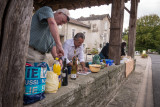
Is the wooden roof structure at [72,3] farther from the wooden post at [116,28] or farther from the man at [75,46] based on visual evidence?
the man at [75,46]

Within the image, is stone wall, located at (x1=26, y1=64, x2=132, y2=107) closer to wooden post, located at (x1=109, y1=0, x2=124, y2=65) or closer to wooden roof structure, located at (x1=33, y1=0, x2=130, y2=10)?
wooden post, located at (x1=109, y1=0, x2=124, y2=65)

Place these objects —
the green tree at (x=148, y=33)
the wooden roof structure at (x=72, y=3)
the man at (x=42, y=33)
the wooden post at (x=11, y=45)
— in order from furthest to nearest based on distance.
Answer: the green tree at (x=148, y=33) → the wooden roof structure at (x=72, y=3) → the man at (x=42, y=33) → the wooden post at (x=11, y=45)

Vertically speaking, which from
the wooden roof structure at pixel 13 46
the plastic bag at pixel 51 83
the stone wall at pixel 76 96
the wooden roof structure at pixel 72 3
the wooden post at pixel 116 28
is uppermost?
the wooden roof structure at pixel 72 3

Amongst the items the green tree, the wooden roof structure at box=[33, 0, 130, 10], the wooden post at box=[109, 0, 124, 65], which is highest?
the green tree

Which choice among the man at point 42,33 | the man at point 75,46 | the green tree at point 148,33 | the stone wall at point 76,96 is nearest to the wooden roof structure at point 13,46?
the stone wall at point 76,96

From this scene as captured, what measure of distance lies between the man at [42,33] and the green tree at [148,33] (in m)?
40.8

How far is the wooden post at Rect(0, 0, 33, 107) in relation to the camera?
1.02 metres

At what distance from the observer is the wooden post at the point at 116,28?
3975 mm

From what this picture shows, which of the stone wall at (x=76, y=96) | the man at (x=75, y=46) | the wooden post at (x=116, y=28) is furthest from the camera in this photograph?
the wooden post at (x=116, y=28)

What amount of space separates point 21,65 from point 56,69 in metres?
0.60

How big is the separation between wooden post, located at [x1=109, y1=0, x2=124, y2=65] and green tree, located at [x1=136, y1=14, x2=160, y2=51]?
38118mm

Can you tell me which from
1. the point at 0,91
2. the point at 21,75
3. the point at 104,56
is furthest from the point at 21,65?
the point at 104,56

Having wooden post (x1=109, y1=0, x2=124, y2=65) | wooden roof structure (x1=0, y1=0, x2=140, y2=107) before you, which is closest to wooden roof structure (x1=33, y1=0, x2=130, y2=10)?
wooden post (x1=109, y1=0, x2=124, y2=65)

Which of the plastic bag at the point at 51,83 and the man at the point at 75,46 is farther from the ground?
the man at the point at 75,46
